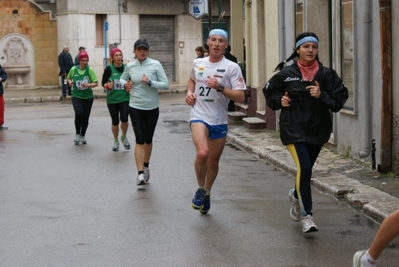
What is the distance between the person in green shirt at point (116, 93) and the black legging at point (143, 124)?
10.7 feet

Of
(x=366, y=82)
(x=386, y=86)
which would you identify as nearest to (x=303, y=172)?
(x=386, y=86)

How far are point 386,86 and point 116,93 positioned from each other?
5405 mm

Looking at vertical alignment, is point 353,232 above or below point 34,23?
below

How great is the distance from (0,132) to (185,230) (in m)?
12.2

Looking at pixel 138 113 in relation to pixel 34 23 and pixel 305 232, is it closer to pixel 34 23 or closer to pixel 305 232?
pixel 305 232

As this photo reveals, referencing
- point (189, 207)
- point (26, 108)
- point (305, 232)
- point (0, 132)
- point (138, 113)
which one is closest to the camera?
point (305, 232)

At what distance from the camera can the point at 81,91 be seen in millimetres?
17812

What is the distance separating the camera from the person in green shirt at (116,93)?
52.0ft

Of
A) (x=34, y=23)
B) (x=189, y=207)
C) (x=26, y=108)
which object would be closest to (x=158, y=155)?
(x=189, y=207)

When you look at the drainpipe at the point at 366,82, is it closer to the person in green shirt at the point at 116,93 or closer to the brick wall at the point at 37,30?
the person in green shirt at the point at 116,93

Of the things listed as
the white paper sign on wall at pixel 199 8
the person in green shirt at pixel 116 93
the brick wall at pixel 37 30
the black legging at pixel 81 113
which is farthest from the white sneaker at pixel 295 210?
the brick wall at pixel 37 30

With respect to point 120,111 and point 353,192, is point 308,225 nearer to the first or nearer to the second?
point 353,192

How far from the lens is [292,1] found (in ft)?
59.3

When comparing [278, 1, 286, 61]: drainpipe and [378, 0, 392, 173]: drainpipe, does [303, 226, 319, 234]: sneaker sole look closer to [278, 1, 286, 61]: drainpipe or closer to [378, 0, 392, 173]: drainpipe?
[378, 0, 392, 173]: drainpipe
